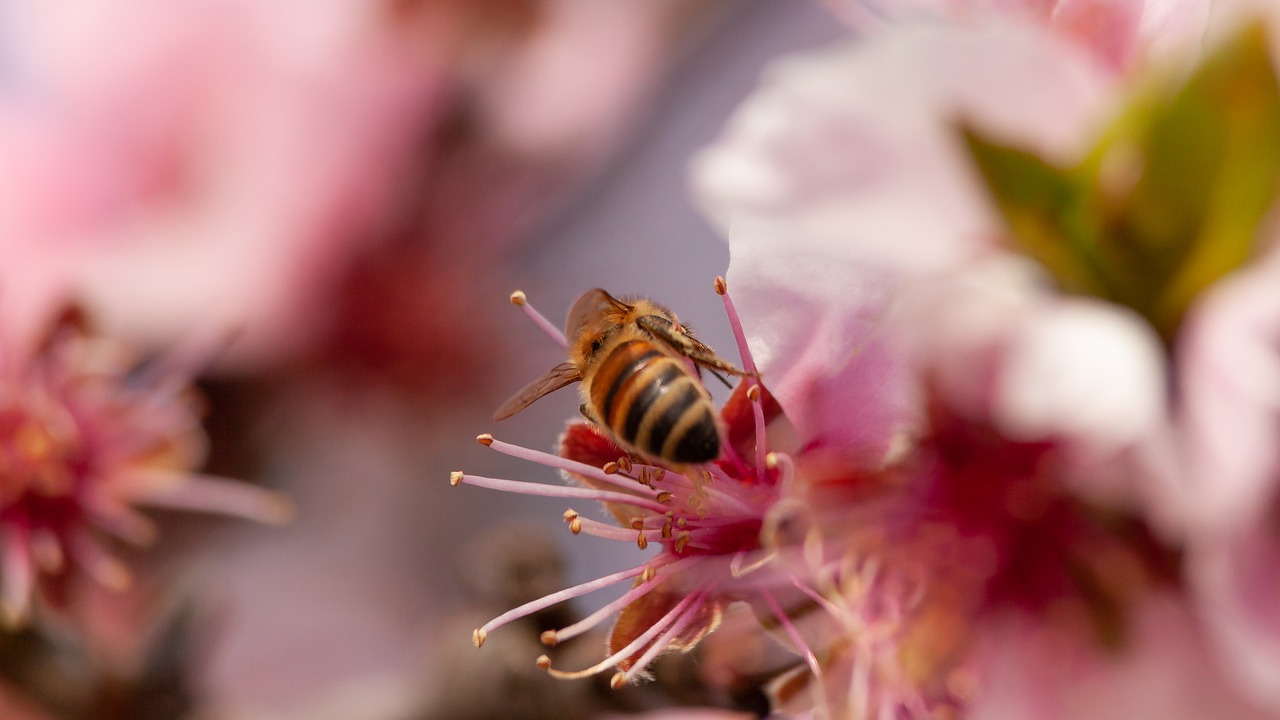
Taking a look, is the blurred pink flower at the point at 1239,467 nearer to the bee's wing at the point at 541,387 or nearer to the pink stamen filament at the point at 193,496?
the bee's wing at the point at 541,387

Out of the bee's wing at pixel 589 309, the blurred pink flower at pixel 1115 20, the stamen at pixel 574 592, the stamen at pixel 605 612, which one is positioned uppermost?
the blurred pink flower at pixel 1115 20

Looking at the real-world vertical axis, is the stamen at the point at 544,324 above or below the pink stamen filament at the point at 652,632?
above

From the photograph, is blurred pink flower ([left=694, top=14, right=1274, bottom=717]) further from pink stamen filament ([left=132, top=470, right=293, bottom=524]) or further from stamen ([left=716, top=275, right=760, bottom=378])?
pink stamen filament ([left=132, top=470, right=293, bottom=524])

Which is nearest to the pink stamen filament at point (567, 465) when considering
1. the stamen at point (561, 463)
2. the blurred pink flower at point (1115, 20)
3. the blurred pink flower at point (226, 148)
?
the stamen at point (561, 463)

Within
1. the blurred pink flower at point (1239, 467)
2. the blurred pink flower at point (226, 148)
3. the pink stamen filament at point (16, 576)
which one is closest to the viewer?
the blurred pink flower at point (1239, 467)

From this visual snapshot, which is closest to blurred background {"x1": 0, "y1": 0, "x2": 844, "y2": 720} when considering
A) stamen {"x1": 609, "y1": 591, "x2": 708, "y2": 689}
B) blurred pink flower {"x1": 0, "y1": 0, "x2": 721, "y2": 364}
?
blurred pink flower {"x1": 0, "y1": 0, "x2": 721, "y2": 364}

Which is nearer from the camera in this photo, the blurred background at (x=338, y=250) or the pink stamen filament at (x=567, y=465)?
the pink stamen filament at (x=567, y=465)
